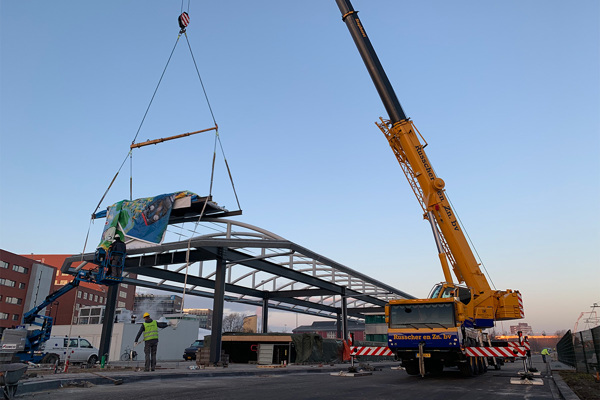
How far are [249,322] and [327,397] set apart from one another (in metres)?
121

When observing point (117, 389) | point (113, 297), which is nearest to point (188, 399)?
point (117, 389)

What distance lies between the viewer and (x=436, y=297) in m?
14.8

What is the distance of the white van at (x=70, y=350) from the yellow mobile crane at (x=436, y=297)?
1871 cm

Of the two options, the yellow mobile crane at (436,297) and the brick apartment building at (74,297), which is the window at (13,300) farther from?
the yellow mobile crane at (436,297)

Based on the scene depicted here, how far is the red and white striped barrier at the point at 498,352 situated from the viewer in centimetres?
1270

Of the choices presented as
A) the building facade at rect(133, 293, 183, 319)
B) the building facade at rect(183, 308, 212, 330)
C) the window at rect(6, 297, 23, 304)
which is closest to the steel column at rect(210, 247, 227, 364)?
the window at rect(6, 297, 23, 304)

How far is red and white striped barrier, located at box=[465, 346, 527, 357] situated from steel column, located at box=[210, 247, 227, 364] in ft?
37.3

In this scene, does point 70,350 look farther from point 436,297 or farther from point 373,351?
point 436,297

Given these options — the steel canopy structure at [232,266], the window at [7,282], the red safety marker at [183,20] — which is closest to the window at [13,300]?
the window at [7,282]

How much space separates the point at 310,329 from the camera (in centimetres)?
10994

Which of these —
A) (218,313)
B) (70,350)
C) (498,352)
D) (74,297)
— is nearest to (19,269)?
(74,297)

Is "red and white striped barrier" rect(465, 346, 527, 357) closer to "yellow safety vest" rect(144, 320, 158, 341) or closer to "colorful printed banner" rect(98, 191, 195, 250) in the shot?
"yellow safety vest" rect(144, 320, 158, 341)

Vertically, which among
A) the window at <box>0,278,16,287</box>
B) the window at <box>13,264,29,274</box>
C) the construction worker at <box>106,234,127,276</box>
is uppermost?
the window at <box>13,264,29,274</box>

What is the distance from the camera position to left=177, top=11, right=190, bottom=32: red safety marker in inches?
735
